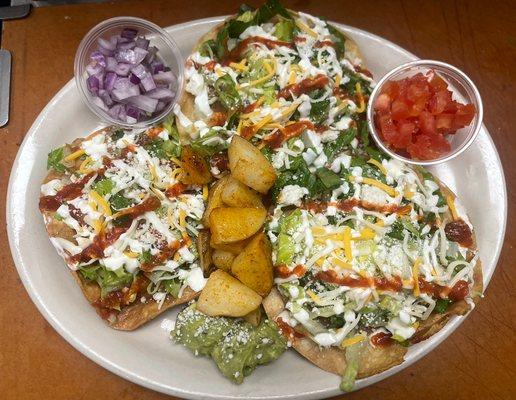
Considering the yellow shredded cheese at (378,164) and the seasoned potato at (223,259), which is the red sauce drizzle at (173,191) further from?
the yellow shredded cheese at (378,164)

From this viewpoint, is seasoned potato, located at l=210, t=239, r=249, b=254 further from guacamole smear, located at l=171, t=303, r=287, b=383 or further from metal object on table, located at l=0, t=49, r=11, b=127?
metal object on table, located at l=0, t=49, r=11, b=127

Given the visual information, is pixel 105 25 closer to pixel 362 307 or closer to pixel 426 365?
pixel 362 307

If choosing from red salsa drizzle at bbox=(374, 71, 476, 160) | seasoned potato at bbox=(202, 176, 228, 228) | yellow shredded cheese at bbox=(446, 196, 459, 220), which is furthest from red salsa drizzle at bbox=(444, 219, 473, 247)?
seasoned potato at bbox=(202, 176, 228, 228)

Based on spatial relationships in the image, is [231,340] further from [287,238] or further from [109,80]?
[109,80]

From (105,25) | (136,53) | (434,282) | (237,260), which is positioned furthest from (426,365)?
(105,25)

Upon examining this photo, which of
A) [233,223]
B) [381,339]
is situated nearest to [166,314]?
[233,223]

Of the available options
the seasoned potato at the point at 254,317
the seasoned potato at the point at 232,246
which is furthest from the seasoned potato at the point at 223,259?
the seasoned potato at the point at 254,317
